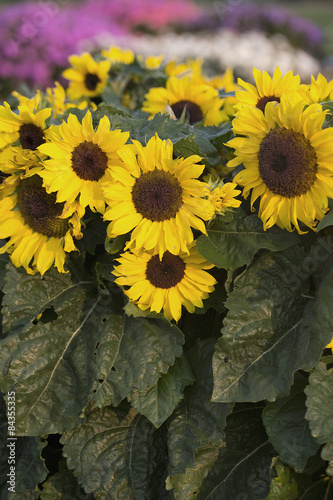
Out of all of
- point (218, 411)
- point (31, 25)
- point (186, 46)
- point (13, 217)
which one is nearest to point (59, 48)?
point (31, 25)

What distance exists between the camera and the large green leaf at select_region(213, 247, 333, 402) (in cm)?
160

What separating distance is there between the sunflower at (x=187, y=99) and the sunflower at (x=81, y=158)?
0.76 metres

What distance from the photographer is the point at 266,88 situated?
190cm

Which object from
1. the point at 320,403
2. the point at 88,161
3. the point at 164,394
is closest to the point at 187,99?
the point at 88,161

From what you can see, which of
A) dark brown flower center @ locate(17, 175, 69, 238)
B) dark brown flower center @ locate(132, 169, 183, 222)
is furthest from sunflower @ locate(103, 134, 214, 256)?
dark brown flower center @ locate(17, 175, 69, 238)

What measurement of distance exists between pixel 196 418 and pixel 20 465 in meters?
0.65

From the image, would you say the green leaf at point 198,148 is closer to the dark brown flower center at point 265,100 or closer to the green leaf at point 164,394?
the dark brown flower center at point 265,100

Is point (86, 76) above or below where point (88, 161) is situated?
below

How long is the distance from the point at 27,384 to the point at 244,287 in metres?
0.75

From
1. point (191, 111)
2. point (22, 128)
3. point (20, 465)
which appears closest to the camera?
point (22, 128)

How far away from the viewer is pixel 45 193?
1827 mm

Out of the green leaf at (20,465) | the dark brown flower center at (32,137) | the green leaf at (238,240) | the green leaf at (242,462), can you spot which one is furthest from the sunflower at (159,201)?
the green leaf at (20,465)

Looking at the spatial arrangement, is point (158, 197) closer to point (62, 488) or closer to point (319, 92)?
point (319, 92)

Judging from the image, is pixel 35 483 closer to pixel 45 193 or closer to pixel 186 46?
pixel 45 193
